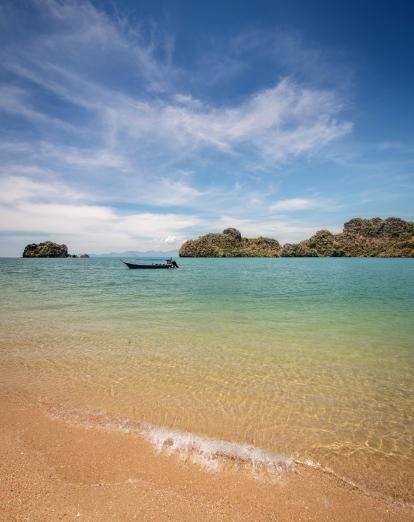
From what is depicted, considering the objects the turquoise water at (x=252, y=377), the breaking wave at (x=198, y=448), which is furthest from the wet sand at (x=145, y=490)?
the turquoise water at (x=252, y=377)

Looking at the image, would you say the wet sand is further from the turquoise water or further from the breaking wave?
the turquoise water

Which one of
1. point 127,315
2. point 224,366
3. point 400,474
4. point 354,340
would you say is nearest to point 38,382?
point 224,366

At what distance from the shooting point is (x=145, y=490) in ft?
13.7

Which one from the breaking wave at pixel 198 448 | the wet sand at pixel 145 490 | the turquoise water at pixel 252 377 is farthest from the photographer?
the turquoise water at pixel 252 377

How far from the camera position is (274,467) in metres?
4.82

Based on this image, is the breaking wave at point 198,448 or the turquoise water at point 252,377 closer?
the breaking wave at point 198,448

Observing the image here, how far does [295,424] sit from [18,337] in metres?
11.7

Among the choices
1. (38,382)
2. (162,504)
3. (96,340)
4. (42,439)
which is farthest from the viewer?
(96,340)

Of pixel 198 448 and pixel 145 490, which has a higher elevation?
pixel 145 490

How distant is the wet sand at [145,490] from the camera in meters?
3.83

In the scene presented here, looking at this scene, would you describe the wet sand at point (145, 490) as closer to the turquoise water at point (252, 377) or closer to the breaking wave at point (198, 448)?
the breaking wave at point (198, 448)

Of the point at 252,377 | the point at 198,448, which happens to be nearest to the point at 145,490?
the point at 198,448

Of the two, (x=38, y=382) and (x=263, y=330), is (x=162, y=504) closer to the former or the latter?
(x=38, y=382)

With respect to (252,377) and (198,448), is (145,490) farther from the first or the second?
(252,377)
